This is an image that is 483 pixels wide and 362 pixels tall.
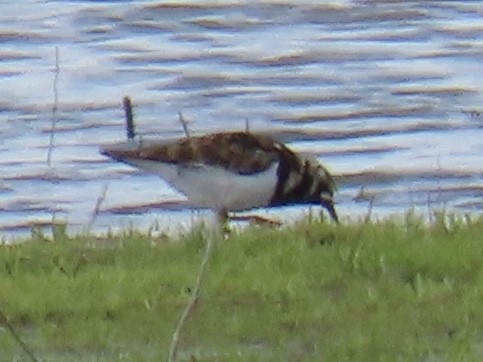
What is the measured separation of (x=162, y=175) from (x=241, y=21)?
774 cm

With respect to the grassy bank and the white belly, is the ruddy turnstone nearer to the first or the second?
the white belly

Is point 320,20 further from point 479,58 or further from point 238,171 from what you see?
point 238,171

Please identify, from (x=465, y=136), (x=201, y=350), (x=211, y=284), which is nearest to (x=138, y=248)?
(x=211, y=284)

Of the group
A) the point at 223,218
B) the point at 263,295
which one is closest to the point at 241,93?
the point at 223,218

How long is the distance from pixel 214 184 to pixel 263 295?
7.32 ft

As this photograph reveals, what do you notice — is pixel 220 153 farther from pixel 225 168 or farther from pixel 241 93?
pixel 241 93

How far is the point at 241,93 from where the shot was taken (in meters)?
14.7

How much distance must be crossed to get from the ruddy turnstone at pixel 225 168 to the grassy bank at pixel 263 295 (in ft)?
3.06

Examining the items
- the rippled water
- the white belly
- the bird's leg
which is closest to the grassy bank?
the bird's leg

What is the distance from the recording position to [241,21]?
17516mm

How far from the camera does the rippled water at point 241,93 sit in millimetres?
11711

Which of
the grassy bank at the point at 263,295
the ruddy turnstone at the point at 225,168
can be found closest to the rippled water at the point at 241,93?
the ruddy turnstone at the point at 225,168

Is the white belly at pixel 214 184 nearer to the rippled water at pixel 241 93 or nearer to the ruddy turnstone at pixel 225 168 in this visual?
the ruddy turnstone at pixel 225 168

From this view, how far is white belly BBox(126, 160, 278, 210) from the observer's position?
971 cm
